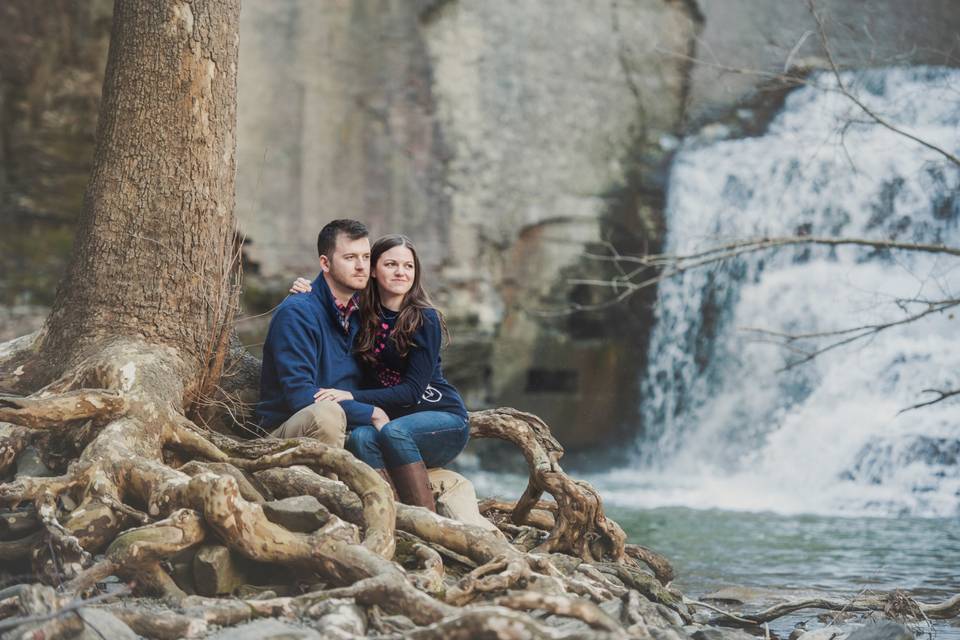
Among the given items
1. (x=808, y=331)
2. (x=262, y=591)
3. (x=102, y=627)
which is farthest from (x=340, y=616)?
(x=808, y=331)

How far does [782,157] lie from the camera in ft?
38.6

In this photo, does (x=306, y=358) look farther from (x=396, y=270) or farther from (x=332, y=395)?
(x=396, y=270)

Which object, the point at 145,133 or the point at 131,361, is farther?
the point at 145,133

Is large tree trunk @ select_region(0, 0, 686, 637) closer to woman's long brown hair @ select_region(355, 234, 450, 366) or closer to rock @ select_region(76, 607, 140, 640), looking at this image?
rock @ select_region(76, 607, 140, 640)

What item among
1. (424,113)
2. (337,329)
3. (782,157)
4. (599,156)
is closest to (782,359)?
(782,157)

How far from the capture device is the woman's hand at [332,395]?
13.5 ft

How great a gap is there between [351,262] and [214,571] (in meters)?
1.31

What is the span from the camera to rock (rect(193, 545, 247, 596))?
343 cm

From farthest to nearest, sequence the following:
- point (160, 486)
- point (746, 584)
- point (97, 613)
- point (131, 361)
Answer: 1. point (746, 584)
2. point (131, 361)
3. point (160, 486)
4. point (97, 613)

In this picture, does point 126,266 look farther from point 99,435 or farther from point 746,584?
point 746,584

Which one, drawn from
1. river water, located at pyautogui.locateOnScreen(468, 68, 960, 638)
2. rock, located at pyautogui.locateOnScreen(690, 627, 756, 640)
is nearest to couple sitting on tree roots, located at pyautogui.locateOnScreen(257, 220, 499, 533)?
rock, located at pyautogui.locateOnScreen(690, 627, 756, 640)

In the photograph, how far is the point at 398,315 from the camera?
4277 millimetres

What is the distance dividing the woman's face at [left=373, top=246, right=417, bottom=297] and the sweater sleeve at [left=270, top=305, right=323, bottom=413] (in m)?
0.33

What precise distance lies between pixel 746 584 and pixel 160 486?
10.3 ft
